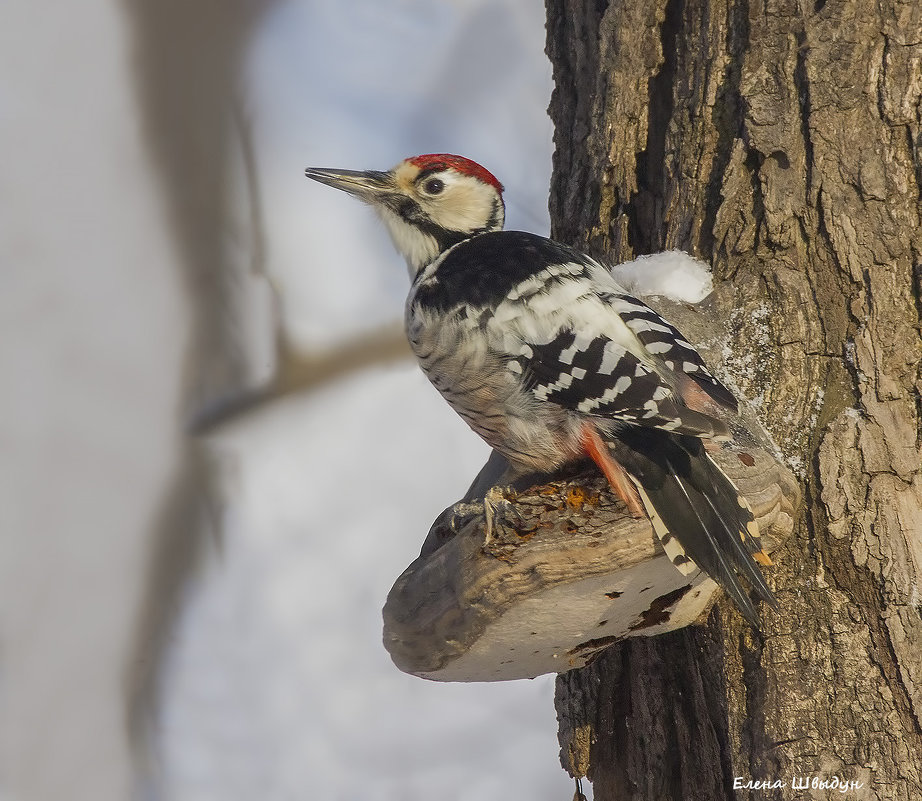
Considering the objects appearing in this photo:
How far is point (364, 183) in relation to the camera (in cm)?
211

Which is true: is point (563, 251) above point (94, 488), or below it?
above

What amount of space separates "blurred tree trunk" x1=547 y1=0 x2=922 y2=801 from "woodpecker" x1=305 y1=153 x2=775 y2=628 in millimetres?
170

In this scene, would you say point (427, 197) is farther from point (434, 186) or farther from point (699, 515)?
point (699, 515)

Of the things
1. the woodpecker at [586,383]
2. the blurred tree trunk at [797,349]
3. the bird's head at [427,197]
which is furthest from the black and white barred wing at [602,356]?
the bird's head at [427,197]

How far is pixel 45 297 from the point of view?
2.82 metres

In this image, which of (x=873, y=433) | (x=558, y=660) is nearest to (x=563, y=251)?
(x=873, y=433)

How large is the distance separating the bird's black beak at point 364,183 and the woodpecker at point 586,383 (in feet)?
0.27

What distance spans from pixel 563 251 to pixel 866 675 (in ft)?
3.05

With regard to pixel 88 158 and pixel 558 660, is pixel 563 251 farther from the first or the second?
pixel 88 158

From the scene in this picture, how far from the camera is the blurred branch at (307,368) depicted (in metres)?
3.07

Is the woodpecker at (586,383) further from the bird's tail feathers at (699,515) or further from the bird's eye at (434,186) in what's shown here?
the bird's eye at (434,186)

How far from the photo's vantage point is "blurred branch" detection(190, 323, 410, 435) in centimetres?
307

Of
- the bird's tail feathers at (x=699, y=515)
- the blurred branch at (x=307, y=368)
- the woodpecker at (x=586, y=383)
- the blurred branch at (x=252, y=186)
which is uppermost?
the blurred branch at (x=252, y=186)

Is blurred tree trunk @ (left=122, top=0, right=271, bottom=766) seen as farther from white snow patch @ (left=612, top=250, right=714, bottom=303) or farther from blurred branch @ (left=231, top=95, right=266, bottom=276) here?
white snow patch @ (left=612, top=250, right=714, bottom=303)
